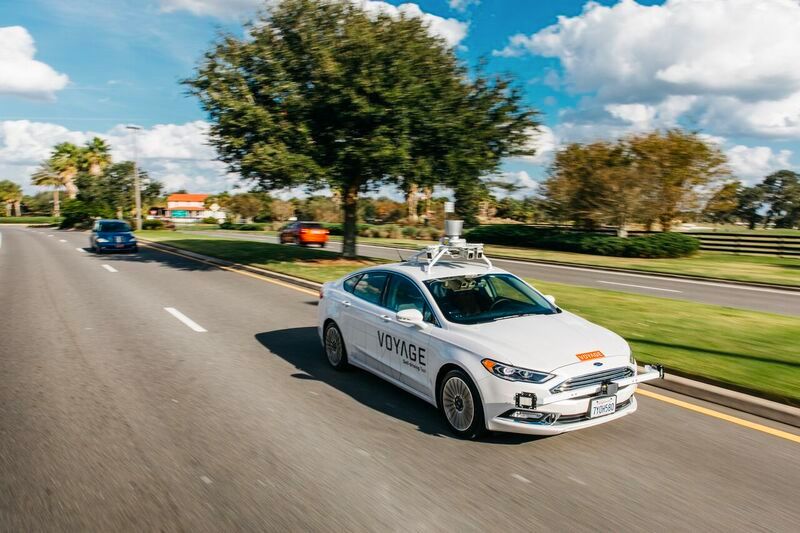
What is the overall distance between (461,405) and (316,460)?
4.56 ft

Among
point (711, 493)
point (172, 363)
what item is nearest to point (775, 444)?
point (711, 493)

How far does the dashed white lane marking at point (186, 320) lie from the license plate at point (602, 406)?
23.1 ft

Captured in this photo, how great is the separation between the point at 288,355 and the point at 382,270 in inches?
88.0

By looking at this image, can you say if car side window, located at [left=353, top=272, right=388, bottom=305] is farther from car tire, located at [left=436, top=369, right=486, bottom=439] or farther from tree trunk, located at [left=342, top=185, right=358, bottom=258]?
tree trunk, located at [left=342, top=185, right=358, bottom=258]

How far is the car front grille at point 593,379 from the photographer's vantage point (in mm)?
4864

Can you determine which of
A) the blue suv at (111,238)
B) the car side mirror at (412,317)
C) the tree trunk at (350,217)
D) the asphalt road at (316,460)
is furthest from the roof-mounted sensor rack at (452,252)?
the blue suv at (111,238)

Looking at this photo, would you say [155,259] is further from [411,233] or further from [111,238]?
[411,233]

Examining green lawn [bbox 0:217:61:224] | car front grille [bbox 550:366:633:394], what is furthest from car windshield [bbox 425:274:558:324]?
green lawn [bbox 0:217:61:224]

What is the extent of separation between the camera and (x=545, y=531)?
12.3 feet

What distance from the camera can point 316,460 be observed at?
4809mm

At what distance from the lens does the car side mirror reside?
5.80 m

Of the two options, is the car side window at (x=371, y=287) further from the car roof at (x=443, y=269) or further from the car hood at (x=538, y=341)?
the car hood at (x=538, y=341)

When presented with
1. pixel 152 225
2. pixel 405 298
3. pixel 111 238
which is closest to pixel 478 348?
pixel 405 298

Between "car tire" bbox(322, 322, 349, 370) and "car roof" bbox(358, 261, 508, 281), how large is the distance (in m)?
1.06
